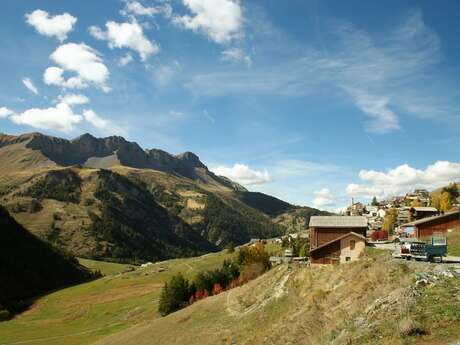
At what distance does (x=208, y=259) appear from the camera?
188 meters

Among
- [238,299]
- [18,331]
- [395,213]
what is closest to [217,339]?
[238,299]

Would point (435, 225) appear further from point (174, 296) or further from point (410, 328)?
point (410, 328)

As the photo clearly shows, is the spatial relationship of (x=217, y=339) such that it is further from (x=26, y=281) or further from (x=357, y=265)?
(x=26, y=281)

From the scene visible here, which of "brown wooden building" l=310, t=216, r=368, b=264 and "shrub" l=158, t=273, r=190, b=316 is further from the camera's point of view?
"shrub" l=158, t=273, r=190, b=316

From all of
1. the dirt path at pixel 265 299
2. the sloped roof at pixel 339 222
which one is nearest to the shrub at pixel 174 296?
the dirt path at pixel 265 299

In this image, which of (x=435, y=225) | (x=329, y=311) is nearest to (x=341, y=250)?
(x=435, y=225)

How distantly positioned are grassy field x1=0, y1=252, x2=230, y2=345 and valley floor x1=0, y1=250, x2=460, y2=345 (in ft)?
2.47

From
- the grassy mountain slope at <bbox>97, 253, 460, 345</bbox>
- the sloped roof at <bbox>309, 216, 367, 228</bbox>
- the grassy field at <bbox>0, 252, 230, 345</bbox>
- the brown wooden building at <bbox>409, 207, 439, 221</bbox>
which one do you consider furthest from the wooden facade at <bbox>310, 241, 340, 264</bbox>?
the brown wooden building at <bbox>409, 207, 439, 221</bbox>

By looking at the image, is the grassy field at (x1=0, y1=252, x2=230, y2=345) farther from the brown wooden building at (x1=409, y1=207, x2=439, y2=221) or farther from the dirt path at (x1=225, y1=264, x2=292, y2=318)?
the brown wooden building at (x1=409, y1=207, x2=439, y2=221)

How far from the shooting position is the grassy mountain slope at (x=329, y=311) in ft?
73.8

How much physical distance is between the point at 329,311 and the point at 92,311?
10207 cm

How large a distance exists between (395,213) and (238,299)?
4795 inches

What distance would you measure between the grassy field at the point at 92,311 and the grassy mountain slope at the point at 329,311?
31442mm

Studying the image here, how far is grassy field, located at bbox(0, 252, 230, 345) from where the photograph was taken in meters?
96.8
